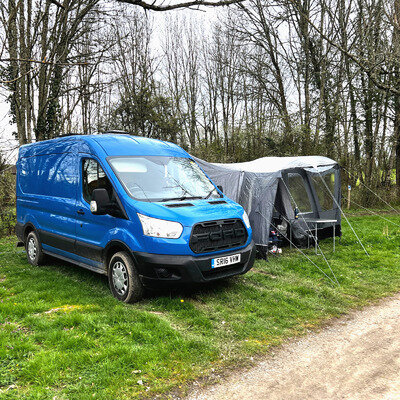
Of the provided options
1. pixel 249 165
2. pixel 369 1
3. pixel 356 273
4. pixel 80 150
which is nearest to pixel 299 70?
pixel 369 1

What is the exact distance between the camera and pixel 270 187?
8070mm

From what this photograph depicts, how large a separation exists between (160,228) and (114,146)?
1733 mm

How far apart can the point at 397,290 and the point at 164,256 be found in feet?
12.9

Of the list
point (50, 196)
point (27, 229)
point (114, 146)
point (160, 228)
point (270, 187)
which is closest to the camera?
point (160, 228)

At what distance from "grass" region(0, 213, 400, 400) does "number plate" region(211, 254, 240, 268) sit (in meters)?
0.56

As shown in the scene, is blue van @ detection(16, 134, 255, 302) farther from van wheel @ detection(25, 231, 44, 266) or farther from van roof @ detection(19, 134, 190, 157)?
van wheel @ detection(25, 231, 44, 266)

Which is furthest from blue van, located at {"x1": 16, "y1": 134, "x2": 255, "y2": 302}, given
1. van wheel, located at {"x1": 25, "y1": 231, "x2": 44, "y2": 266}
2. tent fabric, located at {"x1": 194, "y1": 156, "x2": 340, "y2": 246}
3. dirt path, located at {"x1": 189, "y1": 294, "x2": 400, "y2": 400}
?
tent fabric, located at {"x1": 194, "y1": 156, "x2": 340, "y2": 246}

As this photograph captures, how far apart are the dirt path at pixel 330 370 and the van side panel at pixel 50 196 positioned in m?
3.83

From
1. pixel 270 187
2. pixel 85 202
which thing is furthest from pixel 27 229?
pixel 270 187

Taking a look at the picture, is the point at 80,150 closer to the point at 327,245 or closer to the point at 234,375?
the point at 234,375

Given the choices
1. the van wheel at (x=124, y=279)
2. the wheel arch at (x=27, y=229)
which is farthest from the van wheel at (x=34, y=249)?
the van wheel at (x=124, y=279)

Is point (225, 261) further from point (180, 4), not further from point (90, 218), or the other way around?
point (180, 4)

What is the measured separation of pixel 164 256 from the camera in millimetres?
4797

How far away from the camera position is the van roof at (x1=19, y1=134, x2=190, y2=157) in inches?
226
